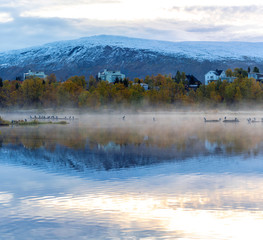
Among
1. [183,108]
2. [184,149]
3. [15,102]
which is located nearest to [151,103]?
[183,108]

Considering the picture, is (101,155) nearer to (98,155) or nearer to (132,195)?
(98,155)

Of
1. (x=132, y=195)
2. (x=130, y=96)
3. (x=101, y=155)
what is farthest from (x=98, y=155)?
(x=130, y=96)

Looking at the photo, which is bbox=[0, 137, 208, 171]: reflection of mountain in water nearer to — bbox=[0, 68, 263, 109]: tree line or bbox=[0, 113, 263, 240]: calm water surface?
bbox=[0, 113, 263, 240]: calm water surface

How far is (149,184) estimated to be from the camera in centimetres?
2509

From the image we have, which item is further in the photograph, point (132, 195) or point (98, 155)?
point (98, 155)

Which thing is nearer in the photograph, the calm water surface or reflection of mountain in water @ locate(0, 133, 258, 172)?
the calm water surface

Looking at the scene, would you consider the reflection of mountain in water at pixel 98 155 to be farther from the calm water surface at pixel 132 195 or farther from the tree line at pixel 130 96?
the tree line at pixel 130 96

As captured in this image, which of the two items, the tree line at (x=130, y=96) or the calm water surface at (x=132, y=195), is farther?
the tree line at (x=130, y=96)

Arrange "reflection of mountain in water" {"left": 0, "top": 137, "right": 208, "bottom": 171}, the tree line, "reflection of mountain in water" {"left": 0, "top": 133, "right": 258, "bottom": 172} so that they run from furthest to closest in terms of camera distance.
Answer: the tree line → "reflection of mountain in water" {"left": 0, "top": 137, "right": 208, "bottom": 171} → "reflection of mountain in water" {"left": 0, "top": 133, "right": 258, "bottom": 172}

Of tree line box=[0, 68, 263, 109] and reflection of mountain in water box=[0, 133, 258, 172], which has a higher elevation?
tree line box=[0, 68, 263, 109]

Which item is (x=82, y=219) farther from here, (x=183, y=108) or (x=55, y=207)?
(x=183, y=108)

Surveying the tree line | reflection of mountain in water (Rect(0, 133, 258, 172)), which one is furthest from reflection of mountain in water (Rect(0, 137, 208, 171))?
the tree line

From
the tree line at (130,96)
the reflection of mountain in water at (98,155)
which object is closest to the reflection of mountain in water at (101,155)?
the reflection of mountain in water at (98,155)

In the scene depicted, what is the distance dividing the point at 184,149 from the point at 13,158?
55.4 feet
